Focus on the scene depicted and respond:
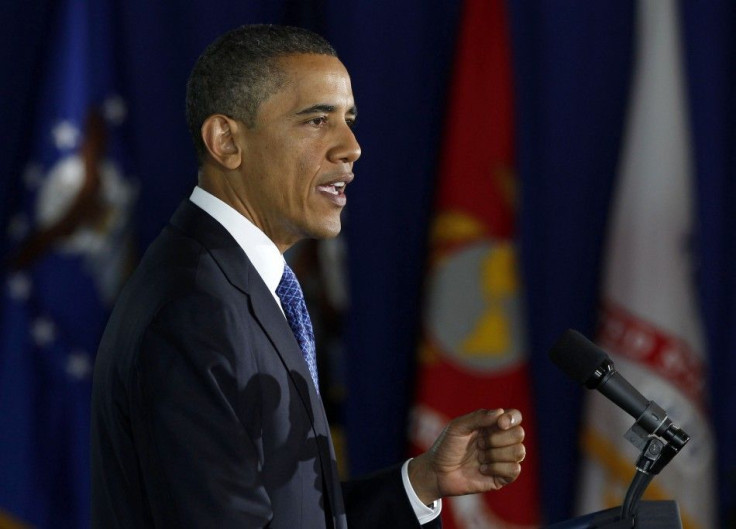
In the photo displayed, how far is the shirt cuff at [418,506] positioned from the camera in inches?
60.4

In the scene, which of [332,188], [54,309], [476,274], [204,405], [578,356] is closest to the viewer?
[204,405]

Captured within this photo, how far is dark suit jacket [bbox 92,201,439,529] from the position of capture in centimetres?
113

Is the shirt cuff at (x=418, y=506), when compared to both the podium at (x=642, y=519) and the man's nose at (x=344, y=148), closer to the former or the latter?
the podium at (x=642, y=519)

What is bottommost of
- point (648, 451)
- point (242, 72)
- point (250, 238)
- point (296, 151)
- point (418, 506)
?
point (418, 506)

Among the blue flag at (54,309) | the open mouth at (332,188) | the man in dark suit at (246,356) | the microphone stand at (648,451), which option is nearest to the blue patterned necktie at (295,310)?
the man in dark suit at (246,356)

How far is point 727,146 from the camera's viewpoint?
2.74m

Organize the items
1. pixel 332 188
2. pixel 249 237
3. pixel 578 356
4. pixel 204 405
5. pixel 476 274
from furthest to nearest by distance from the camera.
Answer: pixel 476 274 → pixel 332 188 → pixel 249 237 → pixel 578 356 → pixel 204 405

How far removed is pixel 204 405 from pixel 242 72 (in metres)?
0.52

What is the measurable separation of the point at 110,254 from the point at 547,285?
1.24 m

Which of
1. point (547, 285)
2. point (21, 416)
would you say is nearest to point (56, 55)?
point (21, 416)

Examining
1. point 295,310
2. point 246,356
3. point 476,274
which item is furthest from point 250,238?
point 476,274

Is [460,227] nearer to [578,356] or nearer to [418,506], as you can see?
[418,506]

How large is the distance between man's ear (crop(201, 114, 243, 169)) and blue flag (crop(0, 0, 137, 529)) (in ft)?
5.32

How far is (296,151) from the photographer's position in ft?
4.76
